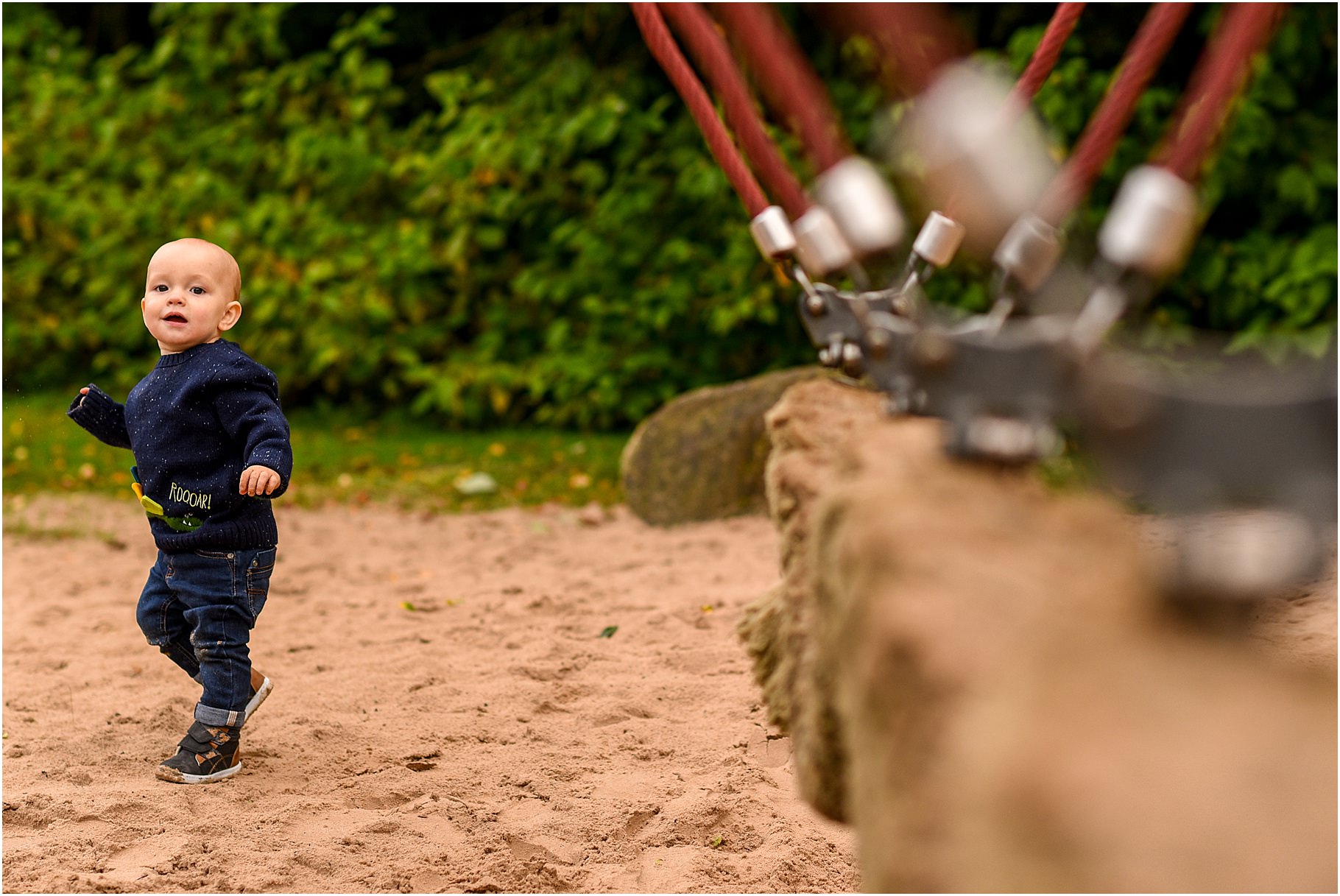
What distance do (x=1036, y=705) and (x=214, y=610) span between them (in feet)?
7.05

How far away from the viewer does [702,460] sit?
529cm

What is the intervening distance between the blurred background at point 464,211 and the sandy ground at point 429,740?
5.95 ft

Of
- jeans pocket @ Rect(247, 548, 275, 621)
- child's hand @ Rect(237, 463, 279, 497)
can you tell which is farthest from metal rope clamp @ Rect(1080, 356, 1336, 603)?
jeans pocket @ Rect(247, 548, 275, 621)

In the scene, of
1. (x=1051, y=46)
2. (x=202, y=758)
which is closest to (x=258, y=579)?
(x=202, y=758)

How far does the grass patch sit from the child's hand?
314 centimetres

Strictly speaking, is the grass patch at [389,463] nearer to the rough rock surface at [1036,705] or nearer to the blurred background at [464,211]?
the blurred background at [464,211]

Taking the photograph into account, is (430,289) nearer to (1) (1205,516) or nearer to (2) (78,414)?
(2) (78,414)

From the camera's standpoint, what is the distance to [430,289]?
7.67m

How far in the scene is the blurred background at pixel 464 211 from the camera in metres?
6.28

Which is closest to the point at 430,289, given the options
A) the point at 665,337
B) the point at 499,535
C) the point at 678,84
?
the point at 665,337

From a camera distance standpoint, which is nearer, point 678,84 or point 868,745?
point 868,745

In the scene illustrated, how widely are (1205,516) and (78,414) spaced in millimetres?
2380

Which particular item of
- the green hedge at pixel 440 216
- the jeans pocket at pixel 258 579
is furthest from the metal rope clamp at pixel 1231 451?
the green hedge at pixel 440 216

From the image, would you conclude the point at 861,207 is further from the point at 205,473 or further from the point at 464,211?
the point at 464,211
